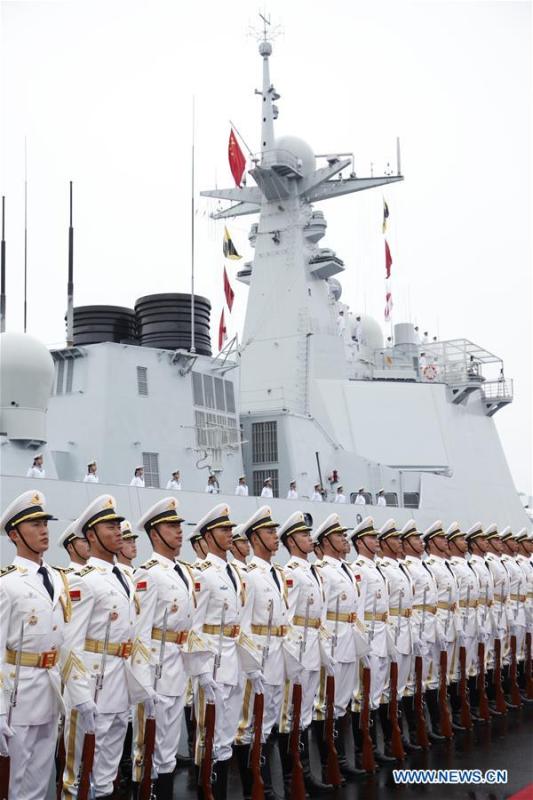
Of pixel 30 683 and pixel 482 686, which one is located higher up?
pixel 30 683

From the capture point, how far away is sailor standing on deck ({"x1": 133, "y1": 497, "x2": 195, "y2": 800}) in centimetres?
536

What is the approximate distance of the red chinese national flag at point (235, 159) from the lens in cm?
1939

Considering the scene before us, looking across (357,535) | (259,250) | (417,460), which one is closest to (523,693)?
(357,535)

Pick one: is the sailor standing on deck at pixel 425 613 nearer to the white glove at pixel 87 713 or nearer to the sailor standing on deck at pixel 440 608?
the sailor standing on deck at pixel 440 608

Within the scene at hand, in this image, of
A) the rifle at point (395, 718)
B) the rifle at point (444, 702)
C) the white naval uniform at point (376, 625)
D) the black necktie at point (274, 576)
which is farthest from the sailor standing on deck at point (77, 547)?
the rifle at point (444, 702)

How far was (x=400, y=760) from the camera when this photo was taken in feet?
23.8

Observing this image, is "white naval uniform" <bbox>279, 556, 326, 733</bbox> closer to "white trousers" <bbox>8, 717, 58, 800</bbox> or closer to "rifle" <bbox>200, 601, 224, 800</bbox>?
"rifle" <bbox>200, 601, 224, 800</bbox>

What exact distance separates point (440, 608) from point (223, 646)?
12.0 ft

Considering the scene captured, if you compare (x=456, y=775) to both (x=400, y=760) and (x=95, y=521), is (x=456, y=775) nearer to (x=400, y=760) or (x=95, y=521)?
(x=400, y=760)

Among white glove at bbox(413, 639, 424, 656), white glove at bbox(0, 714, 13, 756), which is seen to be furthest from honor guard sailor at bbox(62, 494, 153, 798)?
white glove at bbox(413, 639, 424, 656)

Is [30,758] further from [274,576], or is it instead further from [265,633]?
[274,576]

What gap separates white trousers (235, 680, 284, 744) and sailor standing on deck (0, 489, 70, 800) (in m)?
1.74

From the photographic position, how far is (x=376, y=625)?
25.2ft

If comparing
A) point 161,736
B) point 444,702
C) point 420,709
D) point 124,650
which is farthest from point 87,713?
point 444,702
